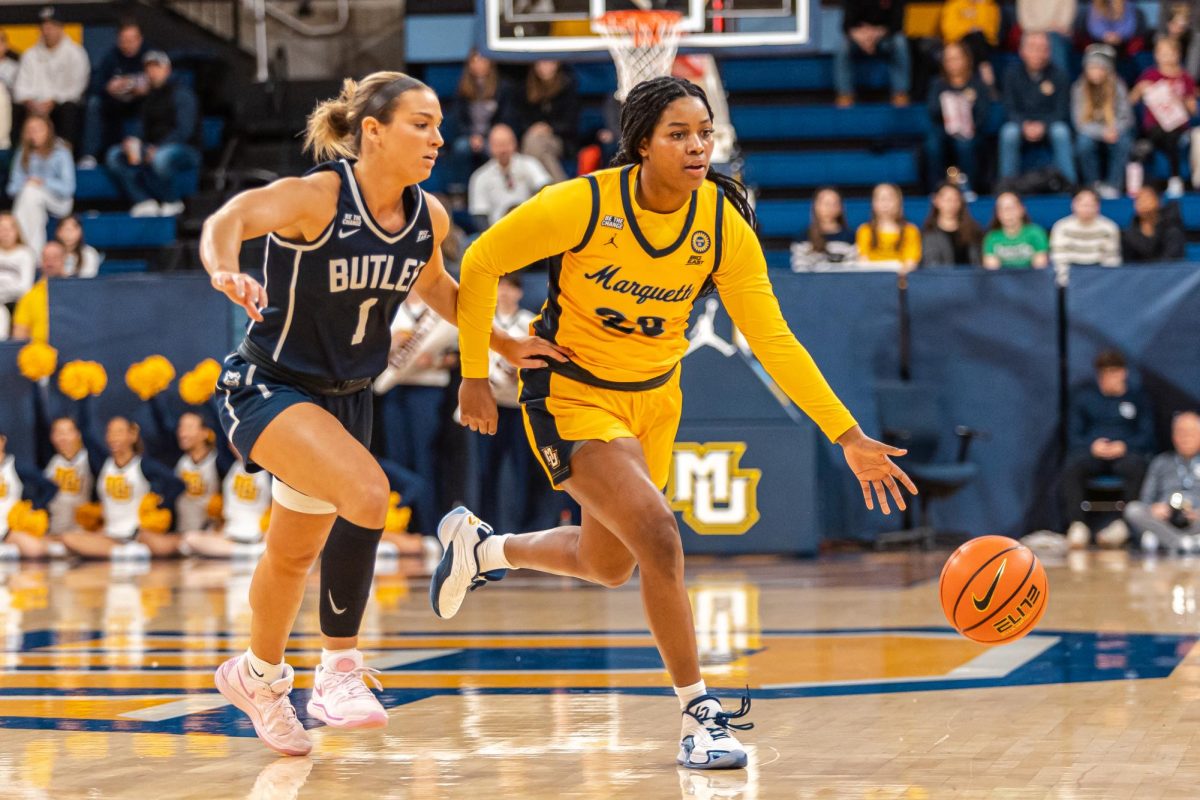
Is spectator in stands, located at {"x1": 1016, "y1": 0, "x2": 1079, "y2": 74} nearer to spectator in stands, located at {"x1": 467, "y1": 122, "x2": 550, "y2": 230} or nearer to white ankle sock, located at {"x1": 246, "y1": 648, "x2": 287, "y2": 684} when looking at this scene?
spectator in stands, located at {"x1": 467, "y1": 122, "x2": 550, "y2": 230}

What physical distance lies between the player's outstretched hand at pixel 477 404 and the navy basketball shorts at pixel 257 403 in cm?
31

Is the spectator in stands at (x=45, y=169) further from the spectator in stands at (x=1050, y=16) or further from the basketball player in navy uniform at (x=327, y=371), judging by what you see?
the basketball player in navy uniform at (x=327, y=371)

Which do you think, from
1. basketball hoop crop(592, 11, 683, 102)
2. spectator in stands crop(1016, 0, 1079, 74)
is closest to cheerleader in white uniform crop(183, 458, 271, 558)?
basketball hoop crop(592, 11, 683, 102)

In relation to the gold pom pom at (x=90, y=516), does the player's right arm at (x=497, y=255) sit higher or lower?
higher

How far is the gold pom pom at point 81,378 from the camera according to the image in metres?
12.8

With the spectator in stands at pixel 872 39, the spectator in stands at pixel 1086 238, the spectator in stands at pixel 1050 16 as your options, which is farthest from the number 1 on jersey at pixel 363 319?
the spectator in stands at pixel 1050 16

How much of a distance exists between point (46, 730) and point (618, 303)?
88.6 inches

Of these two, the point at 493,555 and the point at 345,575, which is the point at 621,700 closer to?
the point at 493,555

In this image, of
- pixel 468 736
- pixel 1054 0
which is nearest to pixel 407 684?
pixel 468 736

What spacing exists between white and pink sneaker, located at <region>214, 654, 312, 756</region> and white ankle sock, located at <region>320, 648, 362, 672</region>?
0.14 m

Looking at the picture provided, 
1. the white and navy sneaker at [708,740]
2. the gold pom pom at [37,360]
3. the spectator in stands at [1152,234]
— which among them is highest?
the spectator in stands at [1152,234]

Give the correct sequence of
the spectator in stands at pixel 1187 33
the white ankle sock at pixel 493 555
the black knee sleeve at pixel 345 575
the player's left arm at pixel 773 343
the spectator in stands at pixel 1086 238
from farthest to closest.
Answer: the spectator in stands at pixel 1187 33 → the spectator in stands at pixel 1086 238 → the white ankle sock at pixel 493 555 → the black knee sleeve at pixel 345 575 → the player's left arm at pixel 773 343

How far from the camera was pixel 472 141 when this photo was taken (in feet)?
52.5

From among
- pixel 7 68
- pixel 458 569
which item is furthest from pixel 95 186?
pixel 458 569
